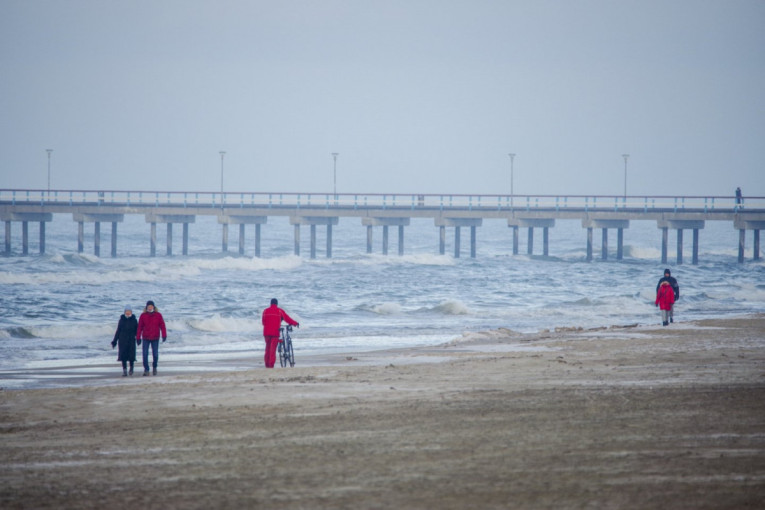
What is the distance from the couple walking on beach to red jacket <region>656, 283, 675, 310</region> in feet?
36.5

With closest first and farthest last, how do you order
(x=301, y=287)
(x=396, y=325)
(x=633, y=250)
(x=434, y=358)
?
(x=434, y=358) < (x=396, y=325) < (x=301, y=287) < (x=633, y=250)

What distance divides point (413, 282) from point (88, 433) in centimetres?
3420

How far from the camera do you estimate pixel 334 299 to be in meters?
32.7

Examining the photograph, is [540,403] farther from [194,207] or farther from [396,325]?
[194,207]

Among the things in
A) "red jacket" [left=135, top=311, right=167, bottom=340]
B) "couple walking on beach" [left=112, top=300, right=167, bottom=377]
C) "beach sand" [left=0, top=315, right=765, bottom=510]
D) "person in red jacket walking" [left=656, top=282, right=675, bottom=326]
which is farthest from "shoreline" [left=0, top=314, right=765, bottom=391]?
"beach sand" [left=0, top=315, right=765, bottom=510]

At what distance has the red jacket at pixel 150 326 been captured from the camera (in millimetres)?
13703

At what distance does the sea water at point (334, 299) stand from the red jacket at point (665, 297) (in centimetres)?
404

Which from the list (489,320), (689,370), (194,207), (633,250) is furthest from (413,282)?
(633,250)

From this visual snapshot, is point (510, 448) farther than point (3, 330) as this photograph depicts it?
No

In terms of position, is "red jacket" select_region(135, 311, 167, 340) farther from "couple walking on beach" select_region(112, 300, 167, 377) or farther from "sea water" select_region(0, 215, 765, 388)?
"sea water" select_region(0, 215, 765, 388)

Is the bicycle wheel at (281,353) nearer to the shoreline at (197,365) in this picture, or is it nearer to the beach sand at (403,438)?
the shoreline at (197,365)

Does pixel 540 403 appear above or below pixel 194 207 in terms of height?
below

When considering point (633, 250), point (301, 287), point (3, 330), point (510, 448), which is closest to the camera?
point (510, 448)

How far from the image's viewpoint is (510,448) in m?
7.15
